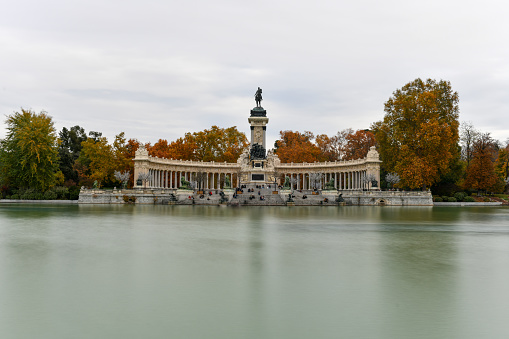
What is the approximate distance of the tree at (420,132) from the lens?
182 ft

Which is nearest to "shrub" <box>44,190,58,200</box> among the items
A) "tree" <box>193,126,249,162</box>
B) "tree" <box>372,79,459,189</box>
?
→ "tree" <box>193,126,249,162</box>

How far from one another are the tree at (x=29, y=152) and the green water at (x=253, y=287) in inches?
1768

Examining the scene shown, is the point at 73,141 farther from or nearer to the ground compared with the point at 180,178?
farther from the ground

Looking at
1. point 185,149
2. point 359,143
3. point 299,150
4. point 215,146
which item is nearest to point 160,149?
point 185,149

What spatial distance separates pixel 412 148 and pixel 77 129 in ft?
236

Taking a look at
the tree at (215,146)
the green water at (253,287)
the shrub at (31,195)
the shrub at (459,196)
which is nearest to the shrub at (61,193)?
the shrub at (31,195)

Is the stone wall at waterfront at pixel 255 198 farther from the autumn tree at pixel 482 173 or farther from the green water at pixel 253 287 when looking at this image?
the green water at pixel 253 287

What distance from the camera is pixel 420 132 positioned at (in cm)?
5716

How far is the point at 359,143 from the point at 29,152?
60195 mm

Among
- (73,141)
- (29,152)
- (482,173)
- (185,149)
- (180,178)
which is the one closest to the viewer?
(29,152)

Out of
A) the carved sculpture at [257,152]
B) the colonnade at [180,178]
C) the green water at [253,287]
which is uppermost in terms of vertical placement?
the carved sculpture at [257,152]

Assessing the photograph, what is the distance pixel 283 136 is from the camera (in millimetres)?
105938

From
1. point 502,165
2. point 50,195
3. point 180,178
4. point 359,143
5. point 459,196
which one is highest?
point 359,143

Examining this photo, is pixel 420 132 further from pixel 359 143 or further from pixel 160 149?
pixel 160 149
